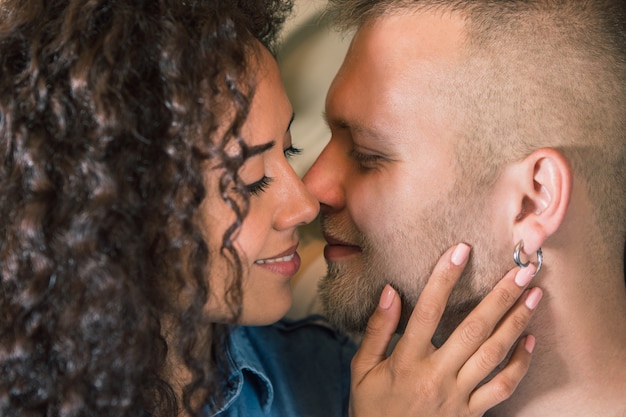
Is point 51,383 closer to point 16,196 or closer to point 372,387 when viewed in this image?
point 16,196

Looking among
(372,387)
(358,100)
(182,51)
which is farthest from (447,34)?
(372,387)

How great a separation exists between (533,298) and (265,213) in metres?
0.45

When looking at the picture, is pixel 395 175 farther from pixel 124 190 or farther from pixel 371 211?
pixel 124 190

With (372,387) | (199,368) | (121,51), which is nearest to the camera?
(121,51)

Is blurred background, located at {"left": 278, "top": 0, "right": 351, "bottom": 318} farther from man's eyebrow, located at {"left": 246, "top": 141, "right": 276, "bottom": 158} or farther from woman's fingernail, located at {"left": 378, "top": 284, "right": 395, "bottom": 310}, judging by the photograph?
man's eyebrow, located at {"left": 246, "top": 141, "right": 276, "bottom": 158}

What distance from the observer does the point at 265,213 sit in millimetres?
1194

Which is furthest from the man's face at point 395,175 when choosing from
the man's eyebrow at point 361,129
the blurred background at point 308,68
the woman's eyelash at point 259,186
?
the blurred background at point 308,68

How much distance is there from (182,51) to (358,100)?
37 cm

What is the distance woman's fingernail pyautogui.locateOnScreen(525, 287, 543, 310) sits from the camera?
128cm

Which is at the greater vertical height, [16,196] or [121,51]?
[121,51]

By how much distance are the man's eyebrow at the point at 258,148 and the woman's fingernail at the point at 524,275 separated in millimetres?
440

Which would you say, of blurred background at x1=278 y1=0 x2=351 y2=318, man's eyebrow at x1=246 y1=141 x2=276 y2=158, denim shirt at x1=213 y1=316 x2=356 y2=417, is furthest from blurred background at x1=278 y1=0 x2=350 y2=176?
man's eyebrow at x1=246 y1=141 x2=276 y2=158

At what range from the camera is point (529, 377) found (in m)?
1.38

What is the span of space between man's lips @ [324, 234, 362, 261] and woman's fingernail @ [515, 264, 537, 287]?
0.28 meters
